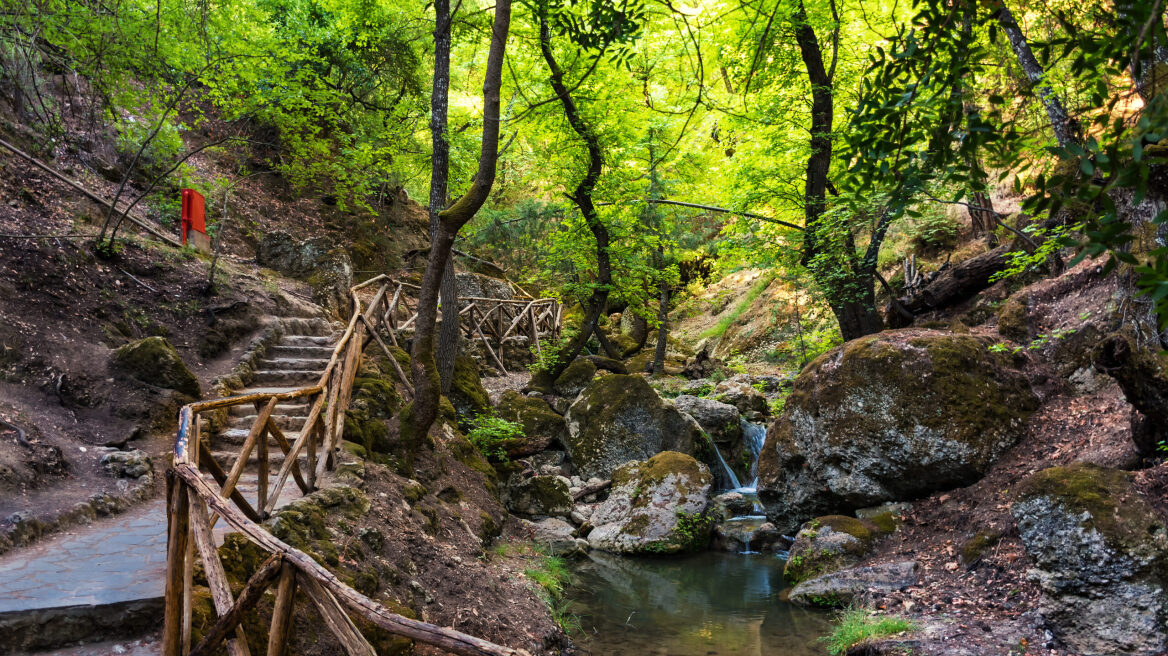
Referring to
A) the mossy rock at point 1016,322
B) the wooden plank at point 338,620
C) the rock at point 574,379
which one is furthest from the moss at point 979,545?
the rock at point 574,379

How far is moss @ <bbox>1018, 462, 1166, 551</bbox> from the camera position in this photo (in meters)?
4.56

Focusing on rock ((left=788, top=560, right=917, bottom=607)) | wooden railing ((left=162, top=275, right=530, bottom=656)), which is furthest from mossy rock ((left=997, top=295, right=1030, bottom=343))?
wooden railing ((left=162, top=275, right=530, bottom=656))

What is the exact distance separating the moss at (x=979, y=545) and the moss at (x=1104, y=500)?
763mm

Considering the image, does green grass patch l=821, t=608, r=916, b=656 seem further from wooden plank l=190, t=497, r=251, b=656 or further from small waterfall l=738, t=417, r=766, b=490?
small waterfall l=738, t=417, r=766, b=490

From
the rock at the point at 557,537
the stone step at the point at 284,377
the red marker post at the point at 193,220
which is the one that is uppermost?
Answer: the red marker post at the point at 193,220

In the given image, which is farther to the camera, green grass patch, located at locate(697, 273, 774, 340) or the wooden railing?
green grass patch, located at locate(697, 273, 774, 340)

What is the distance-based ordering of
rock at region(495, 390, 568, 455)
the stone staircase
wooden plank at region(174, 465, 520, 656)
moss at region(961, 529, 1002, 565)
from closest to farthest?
wooden plank at region(174, 465, 520, 656), the stone staircase, moss at region(961, 529, 1002, 565), rock at region(495, 390, 568, 455)

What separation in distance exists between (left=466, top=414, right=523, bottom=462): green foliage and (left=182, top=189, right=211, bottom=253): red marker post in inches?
210

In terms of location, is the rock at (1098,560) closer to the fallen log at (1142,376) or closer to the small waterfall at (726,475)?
the fallen log at (1142,376)

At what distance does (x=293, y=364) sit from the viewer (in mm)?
8594

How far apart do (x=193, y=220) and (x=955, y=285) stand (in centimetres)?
1263

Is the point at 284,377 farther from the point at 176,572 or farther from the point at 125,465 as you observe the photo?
the point at 176,572

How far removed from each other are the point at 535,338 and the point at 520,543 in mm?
8512

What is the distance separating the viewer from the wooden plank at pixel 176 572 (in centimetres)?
307
